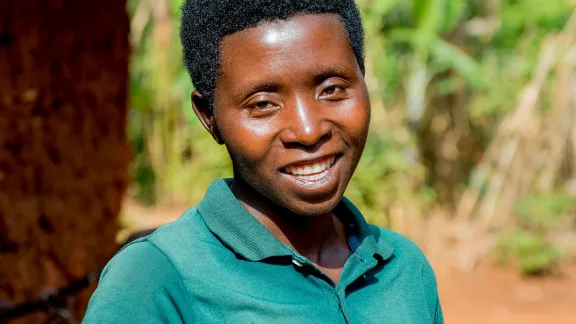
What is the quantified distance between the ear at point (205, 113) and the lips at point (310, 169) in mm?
157

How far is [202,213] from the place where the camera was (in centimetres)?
145

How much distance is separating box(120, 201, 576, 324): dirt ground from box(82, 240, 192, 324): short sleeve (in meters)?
6.46

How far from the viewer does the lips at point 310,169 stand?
140 cm

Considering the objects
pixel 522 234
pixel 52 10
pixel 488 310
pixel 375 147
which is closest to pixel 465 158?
pixel 522 234

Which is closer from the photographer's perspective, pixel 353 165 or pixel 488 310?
pixel 353 165

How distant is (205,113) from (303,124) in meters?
0.24

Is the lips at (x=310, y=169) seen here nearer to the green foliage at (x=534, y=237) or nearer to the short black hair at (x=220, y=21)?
the short black hair at (x=220, y=21)

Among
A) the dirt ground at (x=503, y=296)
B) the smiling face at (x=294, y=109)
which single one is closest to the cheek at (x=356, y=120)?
the smiling face at (x=294, y=109)

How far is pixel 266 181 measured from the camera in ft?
4.64

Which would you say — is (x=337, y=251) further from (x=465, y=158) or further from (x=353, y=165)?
(x=465, y=158)

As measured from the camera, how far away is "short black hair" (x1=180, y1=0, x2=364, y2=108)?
1351 mm

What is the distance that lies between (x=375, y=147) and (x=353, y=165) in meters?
5.83

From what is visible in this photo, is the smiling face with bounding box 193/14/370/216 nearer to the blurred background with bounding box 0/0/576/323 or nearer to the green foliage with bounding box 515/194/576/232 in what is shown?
the blurred background with bounding box 0/0/576/323

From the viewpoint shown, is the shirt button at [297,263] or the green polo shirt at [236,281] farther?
the shirt button at [297,263]
